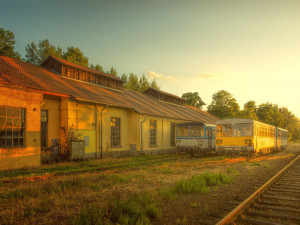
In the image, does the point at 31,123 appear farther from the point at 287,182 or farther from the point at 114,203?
the point at 287,182

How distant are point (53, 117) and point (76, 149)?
8.18 feet

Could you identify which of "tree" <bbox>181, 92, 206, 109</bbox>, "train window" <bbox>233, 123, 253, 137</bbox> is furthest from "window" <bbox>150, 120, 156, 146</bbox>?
"tree" <bbox>181, 92, 206, 109</bbox>

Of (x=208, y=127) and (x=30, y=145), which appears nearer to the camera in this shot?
(x=30, y=145)

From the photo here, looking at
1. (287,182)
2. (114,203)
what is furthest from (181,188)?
(287,182)

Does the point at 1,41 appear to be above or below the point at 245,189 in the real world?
above

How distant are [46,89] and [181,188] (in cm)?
969

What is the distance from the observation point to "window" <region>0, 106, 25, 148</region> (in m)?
11.3

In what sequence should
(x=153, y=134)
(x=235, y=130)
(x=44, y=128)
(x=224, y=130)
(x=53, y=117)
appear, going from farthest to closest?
(x=153, y=134) → (x=224, y=130) → (x=235, y=130) → (x=53, y=117) → (x=44, y=128)

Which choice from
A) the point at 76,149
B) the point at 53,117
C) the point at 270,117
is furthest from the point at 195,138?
the point at 270,117

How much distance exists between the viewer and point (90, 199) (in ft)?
20.4

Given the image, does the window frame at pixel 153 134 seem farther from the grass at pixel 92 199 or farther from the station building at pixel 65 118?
the grass at pixel 92 199

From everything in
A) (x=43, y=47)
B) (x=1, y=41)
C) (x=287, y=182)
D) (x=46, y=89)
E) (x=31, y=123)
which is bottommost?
(x=287, y=182)

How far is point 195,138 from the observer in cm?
1917

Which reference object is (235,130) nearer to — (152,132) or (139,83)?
(152,132)
